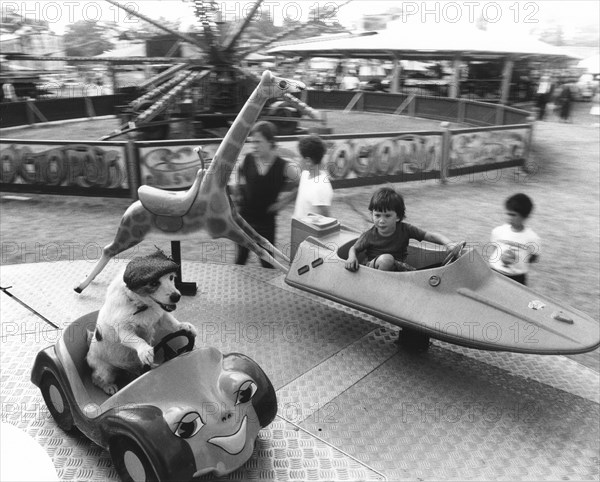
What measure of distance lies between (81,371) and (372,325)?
2.14m

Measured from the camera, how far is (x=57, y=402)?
2740 millimetres

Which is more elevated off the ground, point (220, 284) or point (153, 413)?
point (153, 413)

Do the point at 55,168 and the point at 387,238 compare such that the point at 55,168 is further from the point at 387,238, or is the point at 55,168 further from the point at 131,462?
the point at 131,462

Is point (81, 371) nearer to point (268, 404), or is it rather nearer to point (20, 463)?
point (268, 404)

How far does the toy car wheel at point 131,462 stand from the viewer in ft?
7.17

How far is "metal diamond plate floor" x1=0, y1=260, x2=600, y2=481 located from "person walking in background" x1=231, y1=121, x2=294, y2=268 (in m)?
0.66

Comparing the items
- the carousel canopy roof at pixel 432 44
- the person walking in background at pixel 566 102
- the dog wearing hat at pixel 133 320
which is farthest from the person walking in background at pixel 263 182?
the person walking in background at pixel 566 102

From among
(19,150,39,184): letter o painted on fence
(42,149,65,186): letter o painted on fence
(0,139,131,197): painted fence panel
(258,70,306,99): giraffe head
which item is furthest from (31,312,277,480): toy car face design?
(19,150,39,184): letter o painted on fence

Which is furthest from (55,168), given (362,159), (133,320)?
(133,320)

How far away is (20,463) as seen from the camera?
1.32 metres

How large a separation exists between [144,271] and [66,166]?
6.28 metres

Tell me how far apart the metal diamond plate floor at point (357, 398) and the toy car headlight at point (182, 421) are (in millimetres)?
464

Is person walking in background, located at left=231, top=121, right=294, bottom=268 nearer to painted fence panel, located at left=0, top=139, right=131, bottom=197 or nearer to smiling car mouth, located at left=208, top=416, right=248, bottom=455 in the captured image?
smiling car mouth, located at left=208, top=416, right=248, bottom=455

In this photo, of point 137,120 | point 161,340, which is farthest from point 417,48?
point 161,340
